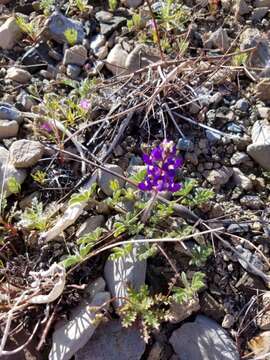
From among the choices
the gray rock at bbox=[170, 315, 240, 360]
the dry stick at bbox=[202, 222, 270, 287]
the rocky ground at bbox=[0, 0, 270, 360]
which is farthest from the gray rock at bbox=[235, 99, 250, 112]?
the gray rock at bbox=[170, 315, 240, 360]

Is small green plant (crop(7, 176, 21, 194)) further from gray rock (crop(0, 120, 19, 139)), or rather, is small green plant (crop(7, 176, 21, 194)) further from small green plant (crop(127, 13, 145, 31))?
small green plant (crop(127, 13, 145, 31))

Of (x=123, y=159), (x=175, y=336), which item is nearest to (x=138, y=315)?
(x=175, y=336)

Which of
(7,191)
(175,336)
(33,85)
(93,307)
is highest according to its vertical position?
(33,85)

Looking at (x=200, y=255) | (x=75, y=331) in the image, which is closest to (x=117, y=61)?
(x=200, y=255)

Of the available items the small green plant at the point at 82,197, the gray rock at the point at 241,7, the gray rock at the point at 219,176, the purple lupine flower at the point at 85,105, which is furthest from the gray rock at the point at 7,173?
the gray rock at the point at 241,7

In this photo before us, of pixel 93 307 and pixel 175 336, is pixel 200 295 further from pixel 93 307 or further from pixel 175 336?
pixel 93 307

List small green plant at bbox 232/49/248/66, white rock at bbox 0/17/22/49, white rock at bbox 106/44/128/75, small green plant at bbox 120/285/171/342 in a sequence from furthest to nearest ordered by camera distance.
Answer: white rock at bbox 0/17/22/49 < white rock at bbox 106/44/128/75 < small green plant at bbox 232/49/248/66 < small green plant at bbox 120/285/171/342
